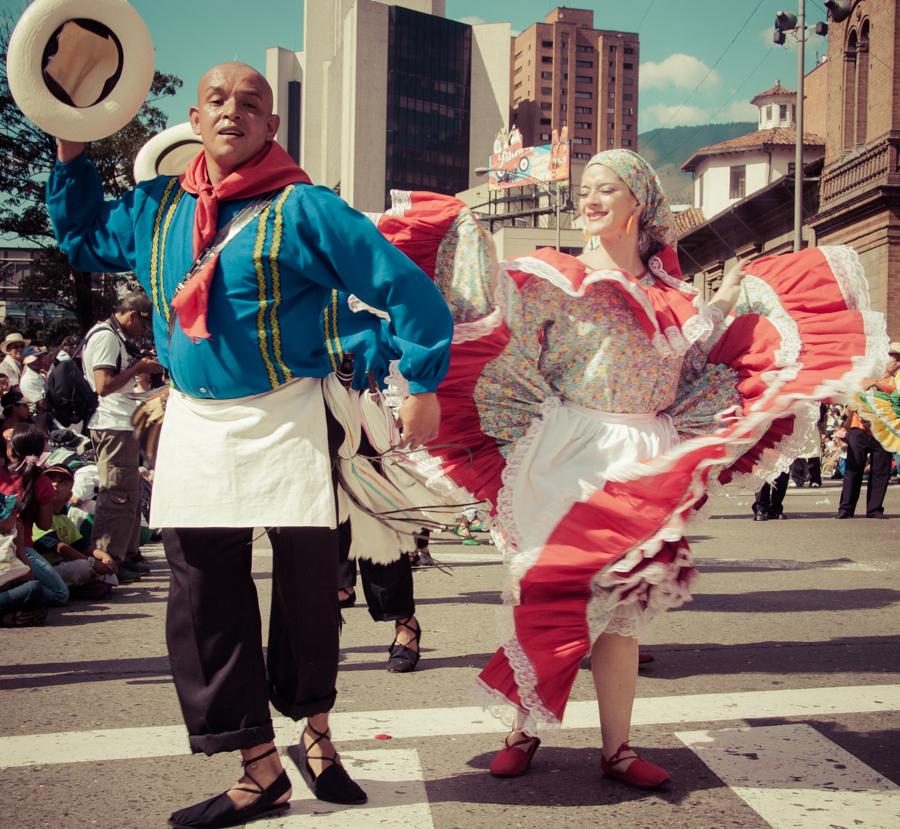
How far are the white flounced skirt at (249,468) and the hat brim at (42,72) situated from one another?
0.88 metres

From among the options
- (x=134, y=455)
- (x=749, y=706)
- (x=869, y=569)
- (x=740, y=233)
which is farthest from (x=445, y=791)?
(x=740, y=233)

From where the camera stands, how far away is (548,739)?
13.1ft

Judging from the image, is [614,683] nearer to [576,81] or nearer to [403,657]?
[403,657]

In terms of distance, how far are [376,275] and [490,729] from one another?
182 cm

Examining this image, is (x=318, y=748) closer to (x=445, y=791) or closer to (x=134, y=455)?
(x=445, y=791)

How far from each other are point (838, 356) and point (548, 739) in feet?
5.68

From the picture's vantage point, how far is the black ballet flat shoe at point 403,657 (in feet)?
16.6

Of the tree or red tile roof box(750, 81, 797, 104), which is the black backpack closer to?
the tree

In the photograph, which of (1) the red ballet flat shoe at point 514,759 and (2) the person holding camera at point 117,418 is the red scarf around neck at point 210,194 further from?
(2) the person holding camera at point 117,418

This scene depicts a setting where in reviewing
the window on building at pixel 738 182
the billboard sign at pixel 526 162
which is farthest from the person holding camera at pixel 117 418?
the billboard sign at pixel 526 162

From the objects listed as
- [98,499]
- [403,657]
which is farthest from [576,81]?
[403,657]

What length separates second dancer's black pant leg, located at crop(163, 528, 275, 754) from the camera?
10.4ft

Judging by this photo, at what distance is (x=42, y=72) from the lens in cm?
329

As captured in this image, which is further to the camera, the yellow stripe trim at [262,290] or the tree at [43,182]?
the tree at [43,182]
